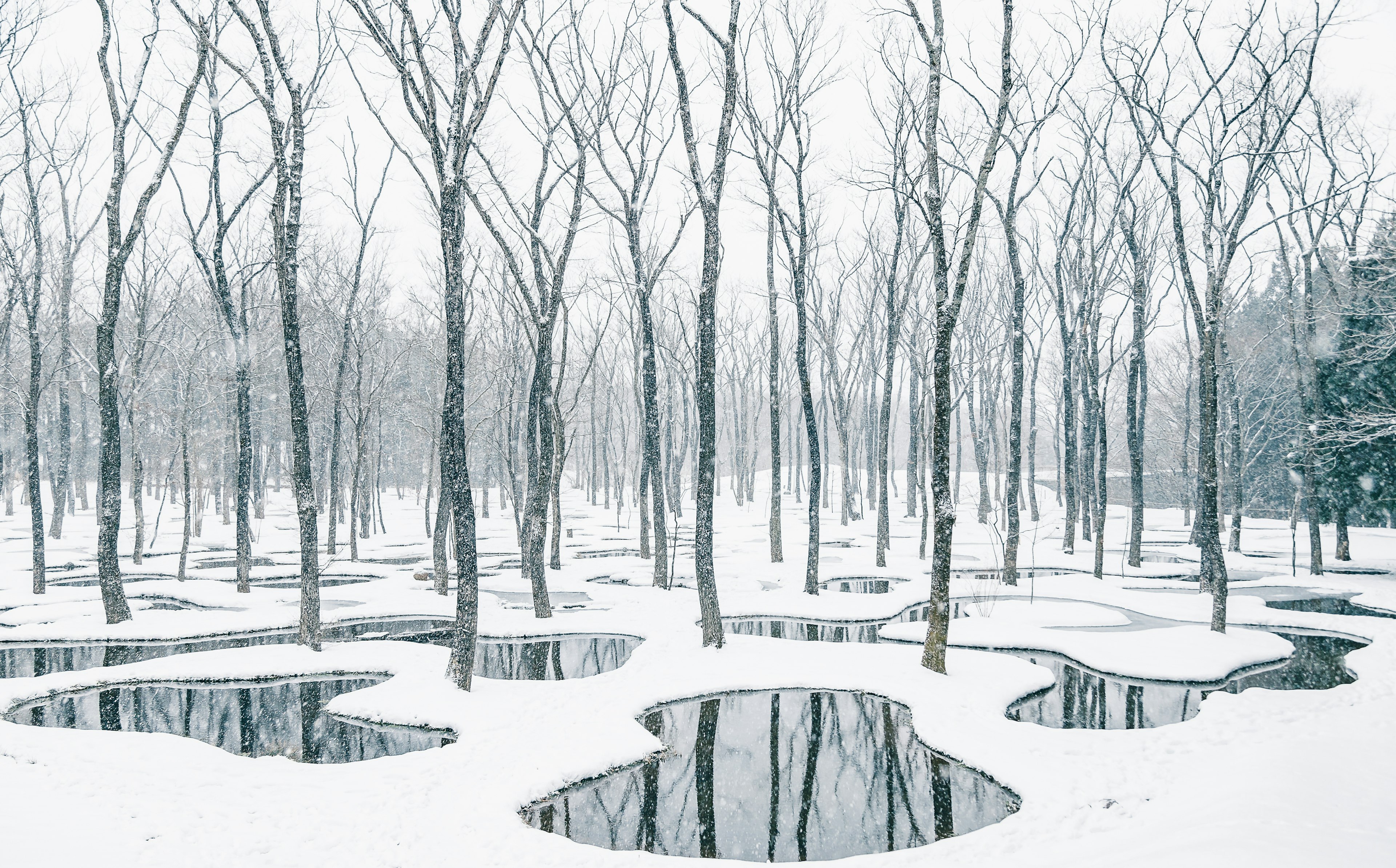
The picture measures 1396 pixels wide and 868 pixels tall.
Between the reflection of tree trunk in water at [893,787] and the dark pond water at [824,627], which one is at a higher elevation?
the reflection of tree trunk in water at [893,787]

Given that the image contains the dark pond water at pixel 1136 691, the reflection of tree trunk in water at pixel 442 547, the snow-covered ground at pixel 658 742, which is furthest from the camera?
the reflection of tree trunk in water at pixel 442 547

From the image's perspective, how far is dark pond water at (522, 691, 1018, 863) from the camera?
590 centimetres

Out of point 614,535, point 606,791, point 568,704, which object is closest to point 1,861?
point 606,791

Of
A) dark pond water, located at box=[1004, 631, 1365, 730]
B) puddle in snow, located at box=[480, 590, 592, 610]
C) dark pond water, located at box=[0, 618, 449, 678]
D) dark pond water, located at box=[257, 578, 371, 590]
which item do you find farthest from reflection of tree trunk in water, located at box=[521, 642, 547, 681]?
dark pond water, located at box=[257, 578, 371, 590]

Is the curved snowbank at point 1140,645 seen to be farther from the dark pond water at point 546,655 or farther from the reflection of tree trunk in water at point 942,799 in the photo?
the dark pond water at point 546,655

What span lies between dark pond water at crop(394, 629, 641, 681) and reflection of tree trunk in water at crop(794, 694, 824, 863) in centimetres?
352

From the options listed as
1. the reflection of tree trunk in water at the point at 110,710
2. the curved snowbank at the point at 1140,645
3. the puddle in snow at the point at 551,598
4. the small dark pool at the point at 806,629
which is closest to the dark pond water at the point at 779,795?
the small dark pool at the point at 806,629

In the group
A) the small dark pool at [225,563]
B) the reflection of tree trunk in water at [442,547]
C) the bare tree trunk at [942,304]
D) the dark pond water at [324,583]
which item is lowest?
the small dark pool at [225,563]

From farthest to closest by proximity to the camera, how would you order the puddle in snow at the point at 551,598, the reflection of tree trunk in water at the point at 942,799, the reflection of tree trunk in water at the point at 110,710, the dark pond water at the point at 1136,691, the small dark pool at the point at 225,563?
the small dark pool at the point at 225,563, the puddle in snow at the point at 551,598, the dark pond water at the point at 1136,691, the reflection of tree trunk in water at the point at 110,710, the reflection of tree trunk in water at the point at 942,799

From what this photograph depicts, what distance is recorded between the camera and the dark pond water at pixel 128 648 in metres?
10.9

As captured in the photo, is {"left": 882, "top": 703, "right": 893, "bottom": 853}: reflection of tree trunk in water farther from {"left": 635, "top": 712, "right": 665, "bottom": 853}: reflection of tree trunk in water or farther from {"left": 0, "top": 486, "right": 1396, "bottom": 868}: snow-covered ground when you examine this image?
{"left": 635, "top": 712, "right": 665, "bottom": 853}: reflection of tree trunk in water

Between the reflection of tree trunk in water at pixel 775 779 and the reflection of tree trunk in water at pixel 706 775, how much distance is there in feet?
0.97

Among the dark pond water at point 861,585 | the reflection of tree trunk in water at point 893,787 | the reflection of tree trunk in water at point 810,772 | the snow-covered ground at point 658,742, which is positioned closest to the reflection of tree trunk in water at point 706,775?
the reflection of tree trunk in water at point 810,772

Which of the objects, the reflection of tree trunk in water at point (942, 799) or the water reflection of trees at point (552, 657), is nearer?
the reflection of tree trunk in water at point (942, 799)
